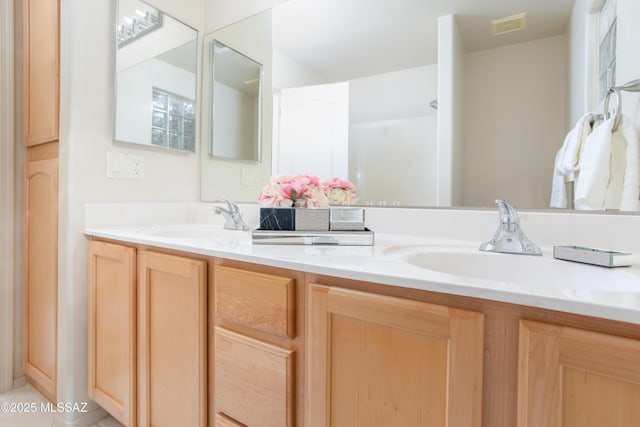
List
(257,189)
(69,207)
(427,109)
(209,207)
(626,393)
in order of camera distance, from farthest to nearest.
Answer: (209,207) < (257,189) < (69,207) < (427,109) < (626,393)

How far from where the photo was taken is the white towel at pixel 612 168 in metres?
0.85

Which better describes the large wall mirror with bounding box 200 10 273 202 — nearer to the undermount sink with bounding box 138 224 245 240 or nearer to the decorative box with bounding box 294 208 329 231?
the undermount sink with bounding box 138 224 245 240

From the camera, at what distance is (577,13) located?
956 mm

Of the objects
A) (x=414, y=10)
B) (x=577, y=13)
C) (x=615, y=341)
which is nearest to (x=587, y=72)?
(x=577, y=13)

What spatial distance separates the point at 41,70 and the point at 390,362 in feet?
6.12

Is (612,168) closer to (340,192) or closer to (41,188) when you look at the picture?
(340,192)

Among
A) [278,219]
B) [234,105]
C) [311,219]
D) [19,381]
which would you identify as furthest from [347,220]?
[19,381]

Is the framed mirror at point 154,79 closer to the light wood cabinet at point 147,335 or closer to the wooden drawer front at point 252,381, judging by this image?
the light wood cabinet at point 147,335

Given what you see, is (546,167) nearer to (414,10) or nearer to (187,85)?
(414,10)

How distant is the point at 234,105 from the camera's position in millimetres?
1768

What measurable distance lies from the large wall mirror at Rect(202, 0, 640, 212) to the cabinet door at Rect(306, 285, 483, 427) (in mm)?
650

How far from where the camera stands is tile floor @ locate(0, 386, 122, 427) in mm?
1394

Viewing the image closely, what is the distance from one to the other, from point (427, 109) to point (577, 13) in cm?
48

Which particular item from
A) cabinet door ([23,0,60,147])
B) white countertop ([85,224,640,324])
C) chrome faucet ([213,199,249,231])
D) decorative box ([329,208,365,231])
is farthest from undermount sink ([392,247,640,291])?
cabinet door ([23,0,60,147])
